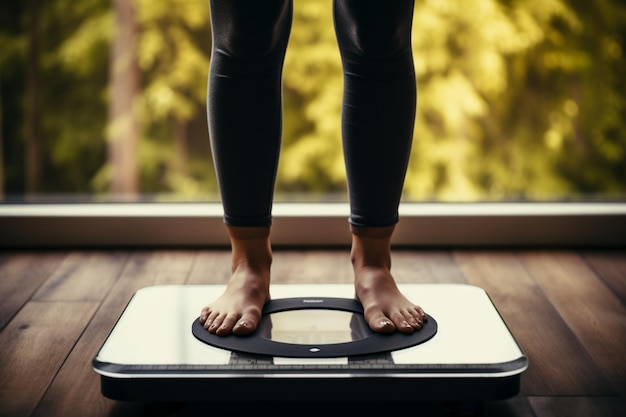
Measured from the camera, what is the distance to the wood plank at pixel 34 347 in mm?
1009

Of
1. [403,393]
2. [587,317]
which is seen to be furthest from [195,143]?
[403,393]

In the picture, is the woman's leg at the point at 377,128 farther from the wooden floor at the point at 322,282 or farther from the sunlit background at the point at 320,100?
the sunlit background at the point at 320,100

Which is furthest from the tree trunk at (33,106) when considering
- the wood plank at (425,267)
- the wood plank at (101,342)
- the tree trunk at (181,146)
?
the wood plank at (425,267)

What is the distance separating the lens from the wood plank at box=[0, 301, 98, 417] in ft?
3.31

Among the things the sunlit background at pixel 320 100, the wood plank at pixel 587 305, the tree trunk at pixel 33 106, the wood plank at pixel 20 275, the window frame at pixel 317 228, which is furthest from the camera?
the sunlit background at pixel 320 100

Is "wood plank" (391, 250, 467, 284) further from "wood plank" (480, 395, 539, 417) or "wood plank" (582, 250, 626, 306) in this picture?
"wood plank" (480, 395, 539, 417)

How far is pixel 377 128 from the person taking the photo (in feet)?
3.76

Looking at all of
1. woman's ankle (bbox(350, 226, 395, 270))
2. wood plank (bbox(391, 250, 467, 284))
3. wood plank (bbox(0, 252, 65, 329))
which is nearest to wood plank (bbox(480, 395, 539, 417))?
woman's ankle (bbox(350, 226, 395, 270))

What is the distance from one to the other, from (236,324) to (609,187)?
1.71 meters

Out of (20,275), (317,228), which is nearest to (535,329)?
(317,228)

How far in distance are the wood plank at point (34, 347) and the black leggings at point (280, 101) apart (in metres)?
0.36

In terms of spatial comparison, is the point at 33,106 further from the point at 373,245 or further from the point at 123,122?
the point at 373,245

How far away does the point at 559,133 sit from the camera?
8.34 feet

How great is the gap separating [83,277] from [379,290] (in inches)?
29.0
